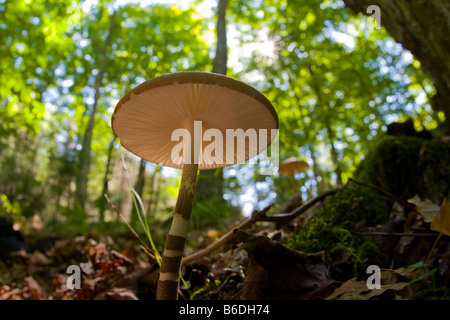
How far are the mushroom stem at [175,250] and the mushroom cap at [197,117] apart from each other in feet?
1.65

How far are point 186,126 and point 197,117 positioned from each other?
0.10 meters

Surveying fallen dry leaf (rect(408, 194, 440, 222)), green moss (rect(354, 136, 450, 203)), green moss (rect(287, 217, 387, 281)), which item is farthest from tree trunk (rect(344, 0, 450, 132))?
green moss (rect(287, 217, 387, 281))

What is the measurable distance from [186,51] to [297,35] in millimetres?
3777

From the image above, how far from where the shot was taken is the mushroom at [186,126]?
54.3 inches

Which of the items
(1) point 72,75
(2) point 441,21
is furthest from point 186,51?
(2) point 441,21

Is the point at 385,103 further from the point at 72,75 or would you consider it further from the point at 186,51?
the point at 72,75

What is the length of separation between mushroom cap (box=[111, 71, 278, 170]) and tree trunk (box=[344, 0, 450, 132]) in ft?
5.92

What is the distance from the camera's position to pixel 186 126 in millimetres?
1841

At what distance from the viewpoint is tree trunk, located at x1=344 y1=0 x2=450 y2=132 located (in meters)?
2.25

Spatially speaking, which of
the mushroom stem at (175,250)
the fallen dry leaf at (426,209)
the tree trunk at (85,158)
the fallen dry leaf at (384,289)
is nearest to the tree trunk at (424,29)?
the fallen dry leaf at (426,209)

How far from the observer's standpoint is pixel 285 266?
141cm

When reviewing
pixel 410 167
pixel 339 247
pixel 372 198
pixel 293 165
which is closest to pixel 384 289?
pixel 339 247

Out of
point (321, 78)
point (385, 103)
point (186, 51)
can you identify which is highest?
point (186, 51)

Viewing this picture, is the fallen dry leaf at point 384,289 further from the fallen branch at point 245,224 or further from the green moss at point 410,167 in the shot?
the green moss at point 410,167
